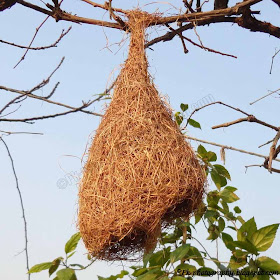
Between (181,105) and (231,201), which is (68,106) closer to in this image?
(181,105)

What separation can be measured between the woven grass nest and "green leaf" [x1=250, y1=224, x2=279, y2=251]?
11.7 inches

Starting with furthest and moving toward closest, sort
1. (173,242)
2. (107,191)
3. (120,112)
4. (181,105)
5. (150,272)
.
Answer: (181,105)
(173,242)
(120,112)
(107,191)
(150,272)

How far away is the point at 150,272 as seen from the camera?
1.88 meters

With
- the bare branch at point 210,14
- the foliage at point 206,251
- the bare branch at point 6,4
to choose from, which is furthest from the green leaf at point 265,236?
the bare branch at point 6,4

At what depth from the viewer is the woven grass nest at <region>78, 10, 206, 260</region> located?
78.2 inches

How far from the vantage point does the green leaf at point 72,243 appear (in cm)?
206

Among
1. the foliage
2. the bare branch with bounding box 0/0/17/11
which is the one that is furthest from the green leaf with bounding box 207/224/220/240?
the bare branch with bounding box 0/0/17/11

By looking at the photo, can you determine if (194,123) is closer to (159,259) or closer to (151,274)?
(159,259)

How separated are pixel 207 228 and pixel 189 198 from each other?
1.34ft

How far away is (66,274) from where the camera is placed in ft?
6.39

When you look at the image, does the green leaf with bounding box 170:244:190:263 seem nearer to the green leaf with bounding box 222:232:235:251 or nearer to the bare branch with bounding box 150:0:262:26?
the green leaf with bounding box 222:232:235:251

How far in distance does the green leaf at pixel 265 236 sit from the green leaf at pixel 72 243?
0.64 metres

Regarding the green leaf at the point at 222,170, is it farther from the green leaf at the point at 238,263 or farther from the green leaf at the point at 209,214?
the green leaf at the point at 238,263

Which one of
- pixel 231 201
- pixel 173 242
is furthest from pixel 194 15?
pixel 173 242
